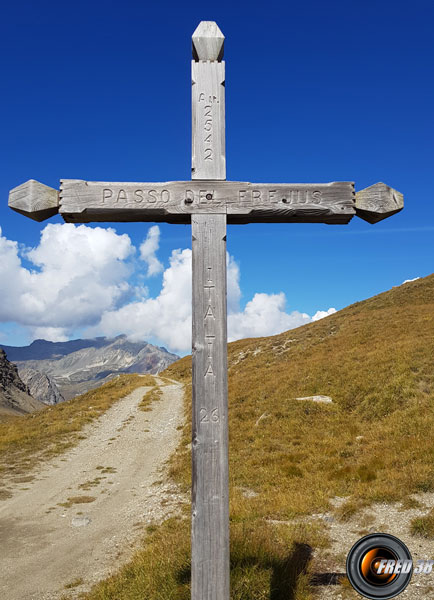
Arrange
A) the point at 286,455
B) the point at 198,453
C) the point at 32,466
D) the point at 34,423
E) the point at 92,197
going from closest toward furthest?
1. the point at 198,453
2. the point at 92,197
3. the point at 286,455
4. the point at 32,466
5. the point at 34,423

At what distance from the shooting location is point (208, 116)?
4.44 m

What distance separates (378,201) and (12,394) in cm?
10177

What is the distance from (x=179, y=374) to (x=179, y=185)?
50162mm

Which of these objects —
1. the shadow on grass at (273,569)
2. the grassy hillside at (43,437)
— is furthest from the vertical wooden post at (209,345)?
the grassy hillside at (43,437)

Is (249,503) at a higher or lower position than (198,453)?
lower

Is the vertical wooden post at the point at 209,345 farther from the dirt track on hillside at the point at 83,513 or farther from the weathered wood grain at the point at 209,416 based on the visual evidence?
the dirt track on hillside at the point at 83,513

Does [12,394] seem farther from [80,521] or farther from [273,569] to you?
[273,569]

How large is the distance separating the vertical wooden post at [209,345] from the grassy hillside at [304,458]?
1.61 metres

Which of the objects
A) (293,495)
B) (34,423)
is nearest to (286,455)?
(293,495)

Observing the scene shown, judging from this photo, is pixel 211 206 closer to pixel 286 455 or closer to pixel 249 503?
pixel 249 503

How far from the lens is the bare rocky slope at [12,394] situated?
7884cm

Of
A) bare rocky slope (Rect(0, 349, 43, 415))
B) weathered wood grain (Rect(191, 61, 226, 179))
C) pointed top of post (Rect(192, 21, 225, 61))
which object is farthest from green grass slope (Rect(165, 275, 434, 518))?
bare rocky slope (Rect(0, 349, 43, 415))

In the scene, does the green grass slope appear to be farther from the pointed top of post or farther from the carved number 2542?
the pointed top of post

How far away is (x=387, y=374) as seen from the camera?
18344 millimetres
